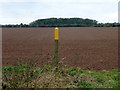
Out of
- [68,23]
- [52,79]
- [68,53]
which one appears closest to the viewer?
[52,79]

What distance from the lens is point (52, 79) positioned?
7.96 m

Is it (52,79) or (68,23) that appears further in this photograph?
(68,23)

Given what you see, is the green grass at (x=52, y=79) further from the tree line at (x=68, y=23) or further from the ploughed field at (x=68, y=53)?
the tree line at (x=68, y=23)

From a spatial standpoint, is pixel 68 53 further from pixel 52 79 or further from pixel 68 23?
pixel 68 23

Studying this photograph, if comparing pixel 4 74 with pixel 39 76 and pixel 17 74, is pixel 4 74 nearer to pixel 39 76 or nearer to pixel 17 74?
pixel 17 74

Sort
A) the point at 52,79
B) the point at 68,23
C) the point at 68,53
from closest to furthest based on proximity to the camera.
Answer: the point at 52,79 → the point at 68,53 → the point at 68,23

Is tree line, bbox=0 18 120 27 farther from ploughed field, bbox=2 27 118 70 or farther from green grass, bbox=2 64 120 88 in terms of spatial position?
green grass, bbox=2 64 120 88

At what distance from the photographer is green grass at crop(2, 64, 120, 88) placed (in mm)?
7754

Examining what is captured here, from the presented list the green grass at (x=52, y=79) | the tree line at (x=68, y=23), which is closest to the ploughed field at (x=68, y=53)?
the green grass at (x=52, y=79)

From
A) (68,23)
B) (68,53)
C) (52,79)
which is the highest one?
(68,23)

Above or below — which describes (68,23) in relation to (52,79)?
above

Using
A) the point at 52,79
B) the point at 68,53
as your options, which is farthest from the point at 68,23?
the point at 52,79

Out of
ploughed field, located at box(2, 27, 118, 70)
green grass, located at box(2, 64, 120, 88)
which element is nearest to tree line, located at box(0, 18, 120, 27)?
ploughed field, located at box(2, 27, 118, 70)

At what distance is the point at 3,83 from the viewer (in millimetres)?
7785
